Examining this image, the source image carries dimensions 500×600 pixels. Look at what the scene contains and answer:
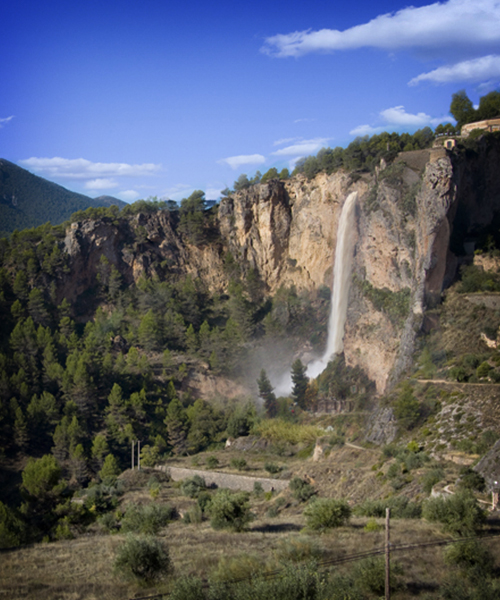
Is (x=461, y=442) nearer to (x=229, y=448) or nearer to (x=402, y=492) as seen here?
(x=402, y=492)

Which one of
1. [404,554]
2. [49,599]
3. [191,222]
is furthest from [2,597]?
[191,222]

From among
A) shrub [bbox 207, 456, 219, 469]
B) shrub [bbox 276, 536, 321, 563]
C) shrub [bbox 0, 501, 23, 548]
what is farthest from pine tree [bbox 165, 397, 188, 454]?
shrub [bbox 276, 536, 321, 563]

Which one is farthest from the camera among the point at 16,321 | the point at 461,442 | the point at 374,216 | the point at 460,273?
the point at 16,321

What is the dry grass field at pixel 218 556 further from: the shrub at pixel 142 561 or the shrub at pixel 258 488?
the shrub at pixel 258 488

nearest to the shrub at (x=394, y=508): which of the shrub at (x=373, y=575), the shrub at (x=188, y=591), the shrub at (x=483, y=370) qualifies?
the shrub at (x=373, y=575)

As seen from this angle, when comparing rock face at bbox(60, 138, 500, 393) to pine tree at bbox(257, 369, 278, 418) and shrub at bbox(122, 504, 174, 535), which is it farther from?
shrub at bbox(122, 504, 174, 535)

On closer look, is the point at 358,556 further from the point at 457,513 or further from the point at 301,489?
the point at 301,489
